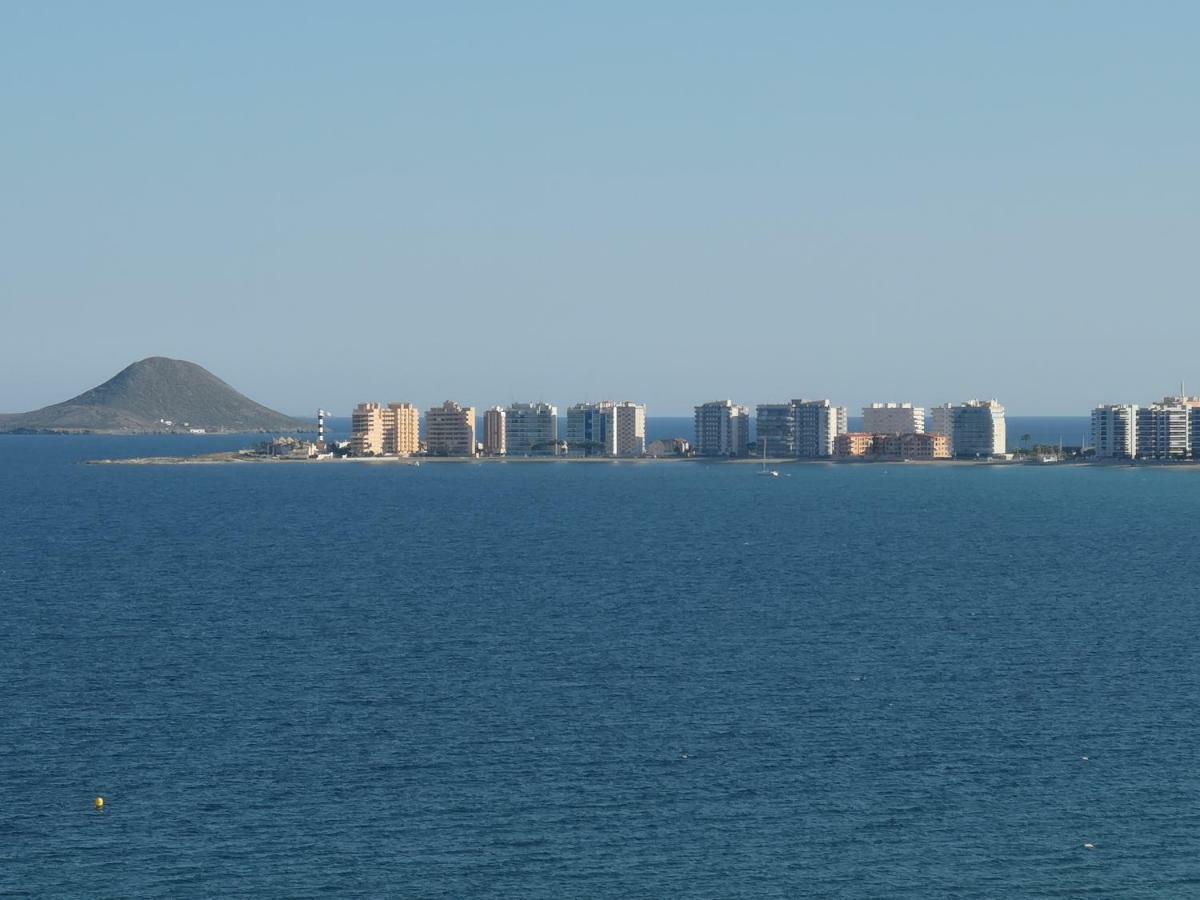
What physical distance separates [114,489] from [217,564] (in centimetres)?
8497

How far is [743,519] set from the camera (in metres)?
124

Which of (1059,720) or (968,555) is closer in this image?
(1059,720)

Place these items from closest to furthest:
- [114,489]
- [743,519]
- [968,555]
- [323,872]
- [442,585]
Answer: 1. [323,872]
2. [442,585]
3. [968,555]
4. [743,519]
5. [114,489]

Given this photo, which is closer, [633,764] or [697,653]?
[633,764]

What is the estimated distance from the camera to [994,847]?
116 ft

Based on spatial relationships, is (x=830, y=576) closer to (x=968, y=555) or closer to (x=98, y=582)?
(x=968, y=555)

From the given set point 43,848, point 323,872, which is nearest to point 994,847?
point 323,872

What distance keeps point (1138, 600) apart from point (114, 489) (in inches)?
4718

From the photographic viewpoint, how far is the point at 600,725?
45344 millimetres

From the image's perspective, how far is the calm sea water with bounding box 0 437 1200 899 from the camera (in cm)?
3444

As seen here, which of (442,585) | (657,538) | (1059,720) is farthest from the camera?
(657,538)

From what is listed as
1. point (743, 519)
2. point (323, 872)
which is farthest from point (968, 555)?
point (323, 872)

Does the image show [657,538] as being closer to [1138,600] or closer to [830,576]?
[830,576]

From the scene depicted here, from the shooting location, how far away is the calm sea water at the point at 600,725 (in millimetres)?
34438
